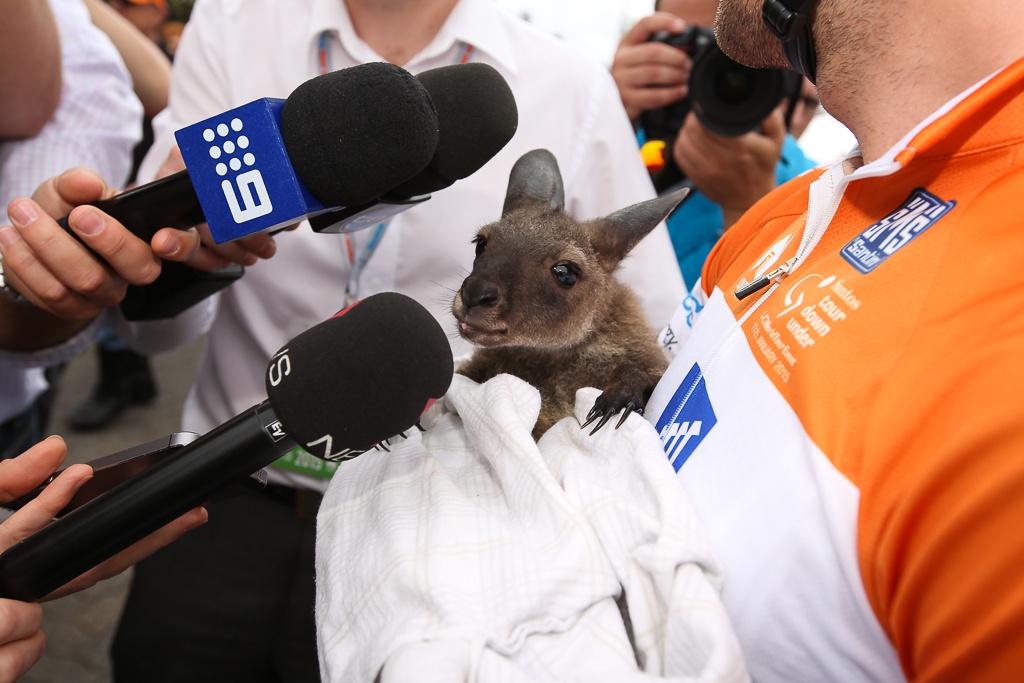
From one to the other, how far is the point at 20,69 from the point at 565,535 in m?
1.70

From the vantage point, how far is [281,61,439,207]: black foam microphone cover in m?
1.04

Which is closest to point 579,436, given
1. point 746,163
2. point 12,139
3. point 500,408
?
point 500,408

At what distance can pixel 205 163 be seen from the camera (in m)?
1.03

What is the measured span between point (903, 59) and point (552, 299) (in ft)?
2.64

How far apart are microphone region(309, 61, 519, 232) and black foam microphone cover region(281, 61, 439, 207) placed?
0.15m

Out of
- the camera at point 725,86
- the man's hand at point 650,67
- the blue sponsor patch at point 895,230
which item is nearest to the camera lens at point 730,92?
the camera at point 725,86

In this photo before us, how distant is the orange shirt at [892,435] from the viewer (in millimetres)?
659

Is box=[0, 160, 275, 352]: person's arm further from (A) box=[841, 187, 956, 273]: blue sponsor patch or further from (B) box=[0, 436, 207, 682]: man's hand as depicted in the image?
(A) box=[841, 187, 956, 273]: blue sponsor patch

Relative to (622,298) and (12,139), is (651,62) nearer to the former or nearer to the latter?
(622,298)

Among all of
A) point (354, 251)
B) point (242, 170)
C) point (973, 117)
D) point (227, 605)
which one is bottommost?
point (227, 605)

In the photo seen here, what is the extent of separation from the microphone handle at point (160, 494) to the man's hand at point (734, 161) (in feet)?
5.90

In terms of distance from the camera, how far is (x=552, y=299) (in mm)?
1508

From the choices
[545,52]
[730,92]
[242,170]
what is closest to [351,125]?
[242,170]

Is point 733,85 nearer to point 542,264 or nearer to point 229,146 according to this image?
point 542,264
